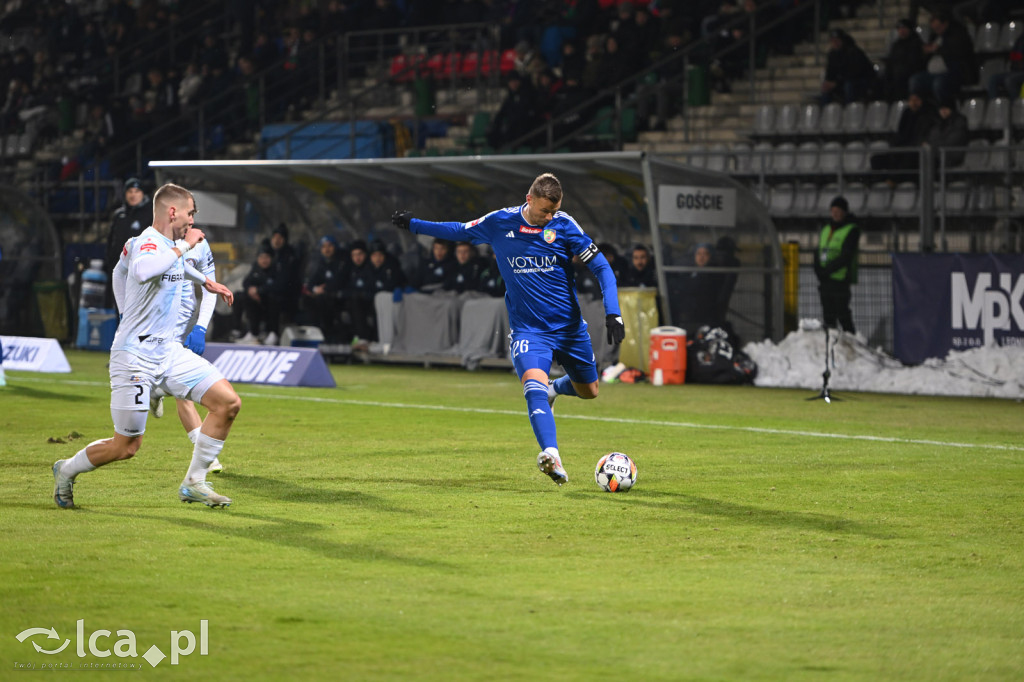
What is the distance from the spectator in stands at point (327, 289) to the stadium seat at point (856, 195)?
27.0ft

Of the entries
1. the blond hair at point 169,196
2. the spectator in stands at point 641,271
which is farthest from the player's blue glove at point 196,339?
the spectator in stands at point 641,271

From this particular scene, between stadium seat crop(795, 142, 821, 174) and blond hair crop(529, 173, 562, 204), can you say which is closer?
blond hair crop(529, 173, 562, 204)

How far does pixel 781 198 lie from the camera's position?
23297 millimetres

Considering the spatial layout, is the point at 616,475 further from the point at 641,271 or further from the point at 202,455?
the point at 641,271

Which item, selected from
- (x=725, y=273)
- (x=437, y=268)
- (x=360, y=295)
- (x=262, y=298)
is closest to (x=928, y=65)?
(x=725, y=273)

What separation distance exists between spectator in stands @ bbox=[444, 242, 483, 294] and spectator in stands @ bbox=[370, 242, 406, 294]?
1.02m

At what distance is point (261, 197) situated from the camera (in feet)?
76.2

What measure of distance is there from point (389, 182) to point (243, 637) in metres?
17.1

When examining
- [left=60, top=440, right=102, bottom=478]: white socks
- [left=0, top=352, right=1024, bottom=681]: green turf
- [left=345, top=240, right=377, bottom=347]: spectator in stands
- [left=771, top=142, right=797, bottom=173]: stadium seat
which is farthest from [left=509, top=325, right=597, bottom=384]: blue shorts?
[left=771, top=142, right=797, bottom=173]: stadium seat

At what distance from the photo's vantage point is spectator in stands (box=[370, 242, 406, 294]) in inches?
875

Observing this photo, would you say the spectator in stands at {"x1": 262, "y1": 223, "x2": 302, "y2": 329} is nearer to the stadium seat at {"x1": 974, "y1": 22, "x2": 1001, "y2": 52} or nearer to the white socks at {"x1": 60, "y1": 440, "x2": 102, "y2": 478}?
the stadium seat at {"x1": 974, "y1": 22, "x2": 1001, "y2": 52}

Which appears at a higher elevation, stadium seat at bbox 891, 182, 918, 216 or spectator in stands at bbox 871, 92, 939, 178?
spectator in stands at bbox 871, 92, 939, 178

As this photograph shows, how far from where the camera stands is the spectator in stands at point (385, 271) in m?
22.2

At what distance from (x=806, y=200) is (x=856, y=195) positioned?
0.85m
